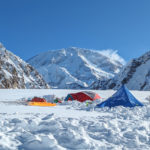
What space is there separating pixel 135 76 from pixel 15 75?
46.3 metres

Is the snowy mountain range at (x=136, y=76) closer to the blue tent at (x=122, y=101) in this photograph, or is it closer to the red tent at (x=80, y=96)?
the red tent at (x=80, y=96)

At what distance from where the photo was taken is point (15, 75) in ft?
246

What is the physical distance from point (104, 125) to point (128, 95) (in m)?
7.13

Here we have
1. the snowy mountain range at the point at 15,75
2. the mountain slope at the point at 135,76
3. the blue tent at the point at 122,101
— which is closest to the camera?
the blue tent at the point at 122,101

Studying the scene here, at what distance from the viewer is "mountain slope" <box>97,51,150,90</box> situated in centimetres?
8250

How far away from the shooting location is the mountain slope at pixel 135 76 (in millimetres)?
82500

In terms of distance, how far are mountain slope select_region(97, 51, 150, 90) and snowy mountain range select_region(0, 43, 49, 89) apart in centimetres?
3178

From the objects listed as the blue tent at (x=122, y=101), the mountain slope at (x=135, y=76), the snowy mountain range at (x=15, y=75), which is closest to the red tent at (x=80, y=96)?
the blue tent at (x=122, y=101)

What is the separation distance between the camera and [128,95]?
39.3ft

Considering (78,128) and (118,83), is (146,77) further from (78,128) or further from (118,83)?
(78,128)

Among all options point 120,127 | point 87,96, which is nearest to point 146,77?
point 87,96

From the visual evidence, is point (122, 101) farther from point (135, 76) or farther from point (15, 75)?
point (135, 76)

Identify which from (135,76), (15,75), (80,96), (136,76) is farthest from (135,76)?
(80,96)

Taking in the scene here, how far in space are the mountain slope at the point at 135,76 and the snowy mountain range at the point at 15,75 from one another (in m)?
31.8
